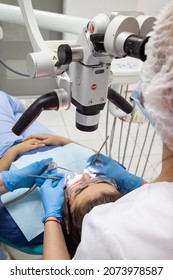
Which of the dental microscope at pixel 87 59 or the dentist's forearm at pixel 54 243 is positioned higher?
the dental microscope at pixel 87 59

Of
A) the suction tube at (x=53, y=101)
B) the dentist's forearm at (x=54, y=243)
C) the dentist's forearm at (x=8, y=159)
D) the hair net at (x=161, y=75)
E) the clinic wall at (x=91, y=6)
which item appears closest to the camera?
the hair net at (x=161, y=75)

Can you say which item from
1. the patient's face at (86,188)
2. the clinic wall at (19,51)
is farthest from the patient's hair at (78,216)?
the clinic wall at (19,51)

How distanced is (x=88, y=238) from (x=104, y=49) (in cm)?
43

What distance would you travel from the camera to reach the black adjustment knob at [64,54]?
76cm

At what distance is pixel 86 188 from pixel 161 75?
26.8 inches

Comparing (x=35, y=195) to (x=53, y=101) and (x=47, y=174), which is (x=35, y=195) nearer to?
(x=47, y=174)

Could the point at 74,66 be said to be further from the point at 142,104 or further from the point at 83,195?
the point at 83,195

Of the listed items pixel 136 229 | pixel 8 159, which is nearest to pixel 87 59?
pixel 136 229

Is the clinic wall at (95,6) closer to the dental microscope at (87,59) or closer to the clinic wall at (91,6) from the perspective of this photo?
the clinic wall at (91,6)

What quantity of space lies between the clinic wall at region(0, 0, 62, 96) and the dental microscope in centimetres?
216

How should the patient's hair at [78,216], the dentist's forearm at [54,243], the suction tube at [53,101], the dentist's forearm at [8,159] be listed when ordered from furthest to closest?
the dentist's forearm at [8,159]
the patient's hair at [78,216]
the dentist's forearm at [54,243]
the suction tube at [53,101]

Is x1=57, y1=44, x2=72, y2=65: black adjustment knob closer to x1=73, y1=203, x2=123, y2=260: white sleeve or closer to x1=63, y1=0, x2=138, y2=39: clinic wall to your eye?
x1=73, y1=203, x2=123, y2=260: white sleeve

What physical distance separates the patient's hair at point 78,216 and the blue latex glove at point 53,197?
0.05 m

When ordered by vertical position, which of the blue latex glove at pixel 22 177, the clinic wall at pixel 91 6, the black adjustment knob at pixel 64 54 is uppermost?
the black adjustment knob at pixel 64 54
